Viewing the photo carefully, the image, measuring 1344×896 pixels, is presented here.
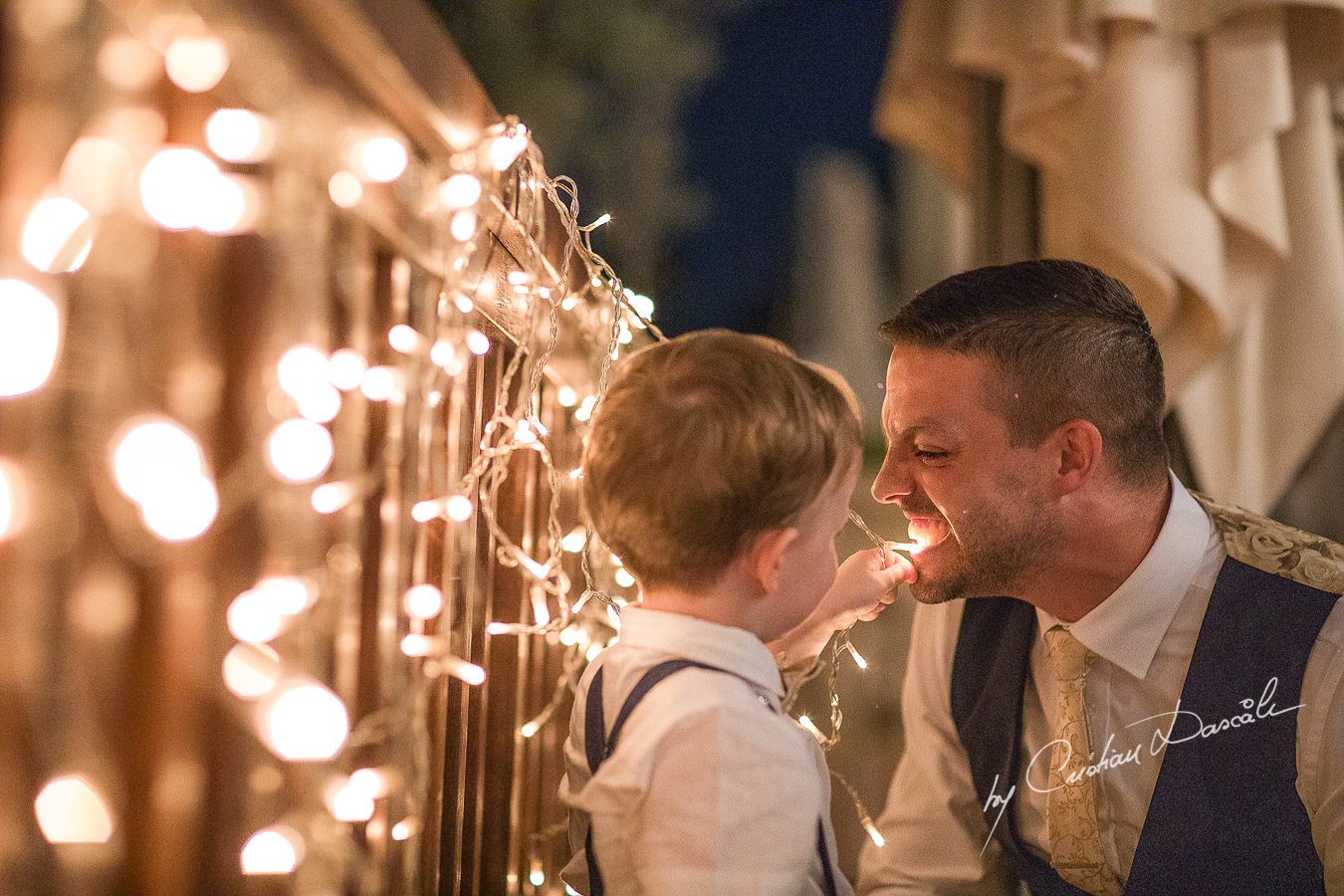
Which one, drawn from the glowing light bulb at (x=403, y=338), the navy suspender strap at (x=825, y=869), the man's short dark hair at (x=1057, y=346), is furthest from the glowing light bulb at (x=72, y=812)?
the man's short dark hair at (x=1057, y=346)

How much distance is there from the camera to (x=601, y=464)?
764 mm

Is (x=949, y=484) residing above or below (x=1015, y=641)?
above

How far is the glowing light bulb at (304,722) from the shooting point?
1.60 ft

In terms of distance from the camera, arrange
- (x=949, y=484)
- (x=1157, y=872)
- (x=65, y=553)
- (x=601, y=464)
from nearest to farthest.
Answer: (x=65, y=553) → (x=601, y=464) → (x=1157, y=872) → (x=949, y=484)

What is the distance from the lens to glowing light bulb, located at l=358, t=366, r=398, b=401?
0.61m

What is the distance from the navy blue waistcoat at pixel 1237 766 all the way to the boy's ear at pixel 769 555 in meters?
0.58

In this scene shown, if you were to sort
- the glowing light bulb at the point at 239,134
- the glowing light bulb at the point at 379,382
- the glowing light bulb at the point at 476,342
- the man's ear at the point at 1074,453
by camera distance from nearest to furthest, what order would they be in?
A: the glowing light bulb at the point at 239,134
the glowing light bulb at the point at 379,382
the glowing light bulb at the point at 476,342
the man's ear at the point at 1074,453

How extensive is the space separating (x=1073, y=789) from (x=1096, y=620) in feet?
0.68

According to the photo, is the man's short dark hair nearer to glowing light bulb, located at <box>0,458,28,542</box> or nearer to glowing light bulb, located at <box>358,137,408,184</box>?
glowing light bulb, located at <box>358,137,408,184</box>

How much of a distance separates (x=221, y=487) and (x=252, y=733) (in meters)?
0.15

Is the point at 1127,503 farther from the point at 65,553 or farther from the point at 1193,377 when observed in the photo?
the point at 65,553

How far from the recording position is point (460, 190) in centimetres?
65

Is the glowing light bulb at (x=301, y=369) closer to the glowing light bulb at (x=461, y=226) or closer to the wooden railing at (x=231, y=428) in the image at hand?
the wooden railing at (x=231, y=428)

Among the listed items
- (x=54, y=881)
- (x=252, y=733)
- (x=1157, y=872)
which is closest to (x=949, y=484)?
(x=1157, y=872)
